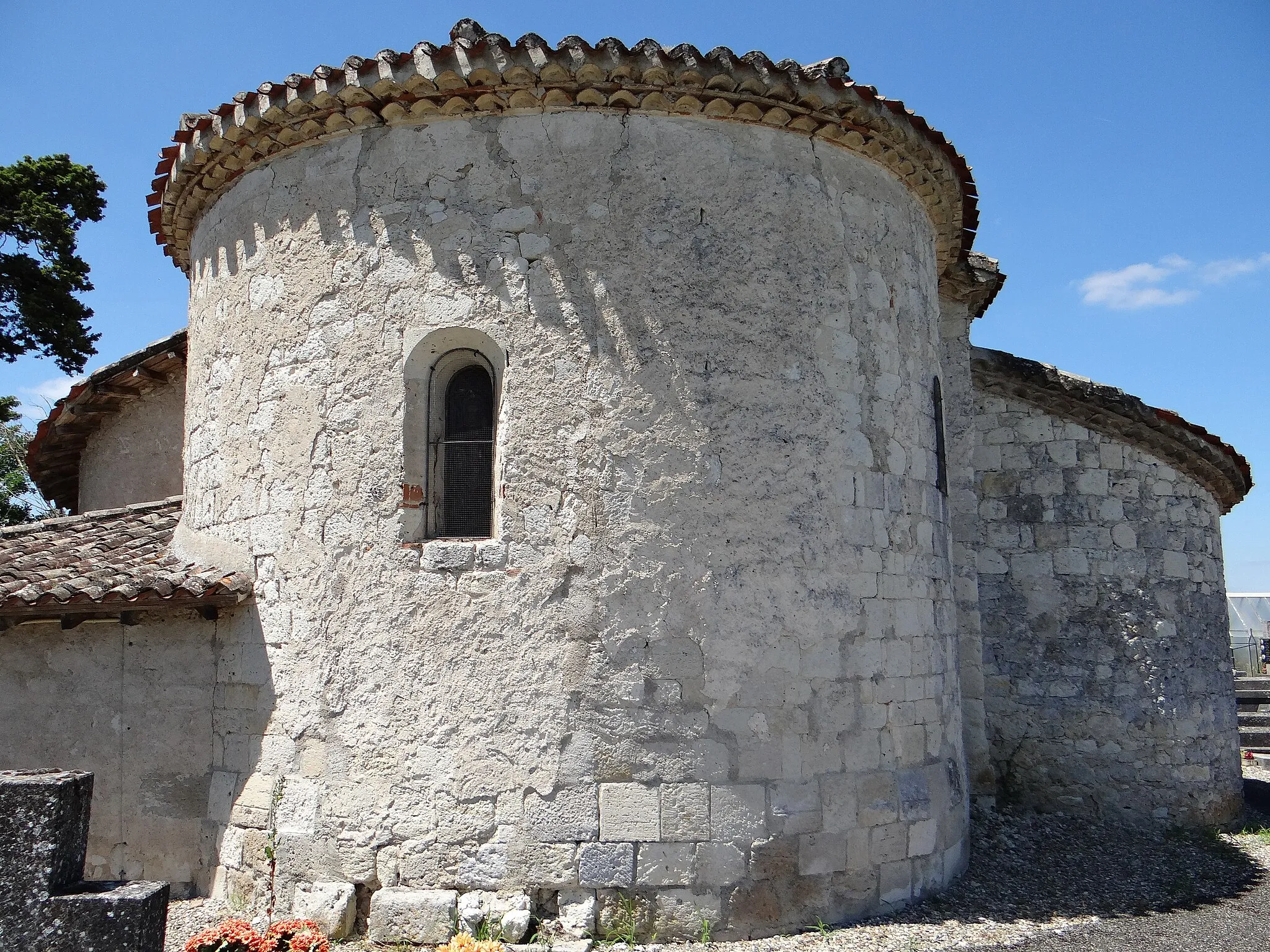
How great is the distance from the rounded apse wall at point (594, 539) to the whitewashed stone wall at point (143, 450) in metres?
3.31

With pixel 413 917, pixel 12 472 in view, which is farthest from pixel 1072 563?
pixel 12 472

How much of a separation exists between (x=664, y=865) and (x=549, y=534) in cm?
187

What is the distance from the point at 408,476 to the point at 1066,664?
5.87 metres

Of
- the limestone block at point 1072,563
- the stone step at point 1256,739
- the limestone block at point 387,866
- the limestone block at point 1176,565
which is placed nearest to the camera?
the limestone block at point 387,866

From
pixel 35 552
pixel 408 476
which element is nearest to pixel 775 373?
pixel 408 476

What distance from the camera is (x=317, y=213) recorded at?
622 centimetres

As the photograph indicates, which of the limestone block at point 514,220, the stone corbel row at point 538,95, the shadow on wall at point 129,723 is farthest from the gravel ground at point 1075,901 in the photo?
the stone corbel row at point 538,95

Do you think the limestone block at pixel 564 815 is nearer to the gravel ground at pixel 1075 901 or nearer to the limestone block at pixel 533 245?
the gravel ground at pixel 1075 901

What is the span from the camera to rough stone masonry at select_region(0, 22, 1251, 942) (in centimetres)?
553

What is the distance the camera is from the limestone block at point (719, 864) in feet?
17.9

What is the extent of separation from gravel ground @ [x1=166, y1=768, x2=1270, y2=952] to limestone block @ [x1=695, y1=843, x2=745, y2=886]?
0.33 meters

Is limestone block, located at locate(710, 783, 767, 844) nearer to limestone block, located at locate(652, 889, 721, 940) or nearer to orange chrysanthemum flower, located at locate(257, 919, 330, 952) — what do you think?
limestone block, located at locate(652, 889, 721, 940)

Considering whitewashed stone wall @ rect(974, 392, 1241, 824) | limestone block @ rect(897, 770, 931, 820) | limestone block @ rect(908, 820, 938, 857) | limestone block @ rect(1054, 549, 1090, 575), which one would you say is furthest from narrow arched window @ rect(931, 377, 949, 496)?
limestone block @ rect(908, 820, 938, 857)

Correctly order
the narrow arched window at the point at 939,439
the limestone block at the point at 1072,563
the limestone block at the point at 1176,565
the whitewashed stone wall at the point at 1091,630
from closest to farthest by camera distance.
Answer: the narrow arched window at the point at 939,439
the whitewashed stone wall at the point at 1091,630
the limestone block at the point at 1072,563
the limestone block at the point at 1176,565
